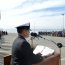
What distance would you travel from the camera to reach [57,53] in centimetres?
540

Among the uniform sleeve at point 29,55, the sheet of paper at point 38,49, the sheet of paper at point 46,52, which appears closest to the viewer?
the uniform sleeve at point 29,55

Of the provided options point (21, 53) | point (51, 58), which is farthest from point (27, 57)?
point (51, 58)

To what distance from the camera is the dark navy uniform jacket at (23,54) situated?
5.20 metres

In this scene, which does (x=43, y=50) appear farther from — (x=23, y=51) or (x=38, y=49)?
(x=23, y=51)

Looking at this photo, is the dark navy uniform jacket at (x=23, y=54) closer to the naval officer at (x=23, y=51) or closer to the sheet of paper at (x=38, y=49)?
the naval officer at (x=23, y=51)

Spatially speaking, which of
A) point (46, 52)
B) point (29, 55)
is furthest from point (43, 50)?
point (29, 55)

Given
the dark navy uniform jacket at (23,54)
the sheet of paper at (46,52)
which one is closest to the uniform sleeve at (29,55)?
the dark navy uniform jacket at (23,54)

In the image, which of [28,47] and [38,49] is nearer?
[28,47]

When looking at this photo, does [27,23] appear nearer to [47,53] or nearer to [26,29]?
[26,29]

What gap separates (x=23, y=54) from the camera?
5.21 metres

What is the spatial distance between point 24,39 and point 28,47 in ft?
0.65

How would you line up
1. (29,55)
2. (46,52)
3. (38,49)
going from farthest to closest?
(38,49)
(46,52)
(29,55)

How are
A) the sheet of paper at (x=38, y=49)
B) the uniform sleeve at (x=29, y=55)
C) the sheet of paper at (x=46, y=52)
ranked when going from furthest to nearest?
the sheet of paper at (x=38, y=49)
the sheet of paper at (x=46, y=52)
the uniform sleeve at (x=29, y=55)

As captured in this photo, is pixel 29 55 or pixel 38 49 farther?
pixel 38 49
